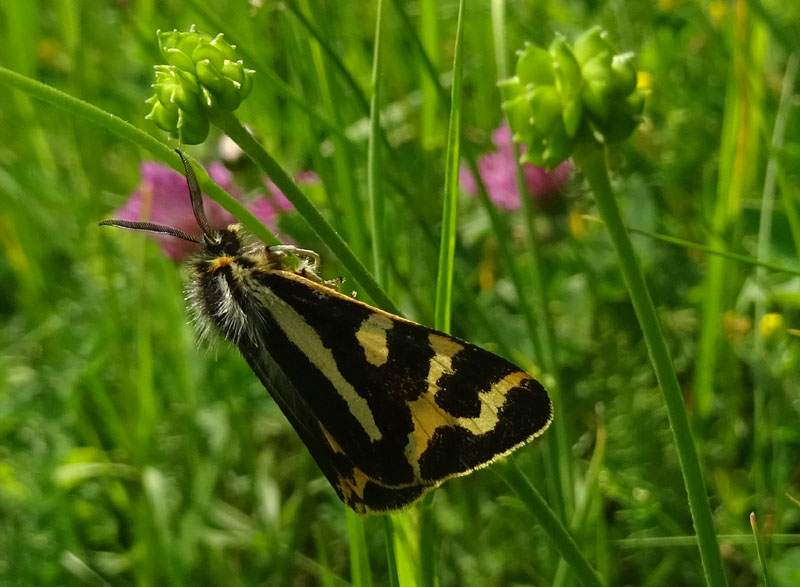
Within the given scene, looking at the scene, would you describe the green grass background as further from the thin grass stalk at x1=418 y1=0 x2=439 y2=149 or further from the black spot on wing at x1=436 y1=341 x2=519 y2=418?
the black spot on wing at x1=436 y1=341 x2=519 y2=418

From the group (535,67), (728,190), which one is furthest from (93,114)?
(728,190)

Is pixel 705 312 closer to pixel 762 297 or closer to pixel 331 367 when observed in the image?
pixel 762 297

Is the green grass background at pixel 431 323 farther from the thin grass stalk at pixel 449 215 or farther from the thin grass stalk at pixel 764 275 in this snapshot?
the thin grass stalk at pixel 449 215

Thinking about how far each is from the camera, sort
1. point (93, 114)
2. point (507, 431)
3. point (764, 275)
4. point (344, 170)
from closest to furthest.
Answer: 1. point (93, 114)
2. point (507, 431)
3. point (344, 170)
4. point (764, 275)

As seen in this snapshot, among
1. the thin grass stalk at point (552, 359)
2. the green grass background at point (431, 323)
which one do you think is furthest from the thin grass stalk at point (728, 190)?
the thin grass stalk at point (552, 359)

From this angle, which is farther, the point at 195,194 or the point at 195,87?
the point at 195,194

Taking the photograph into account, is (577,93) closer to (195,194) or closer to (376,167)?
(376,167)

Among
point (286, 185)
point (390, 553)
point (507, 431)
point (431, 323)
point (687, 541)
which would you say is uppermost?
point (286, 185)

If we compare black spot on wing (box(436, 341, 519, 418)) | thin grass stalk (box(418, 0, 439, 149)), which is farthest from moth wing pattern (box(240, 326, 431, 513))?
thin grass stalk (box(418, 0, 439, 149))
